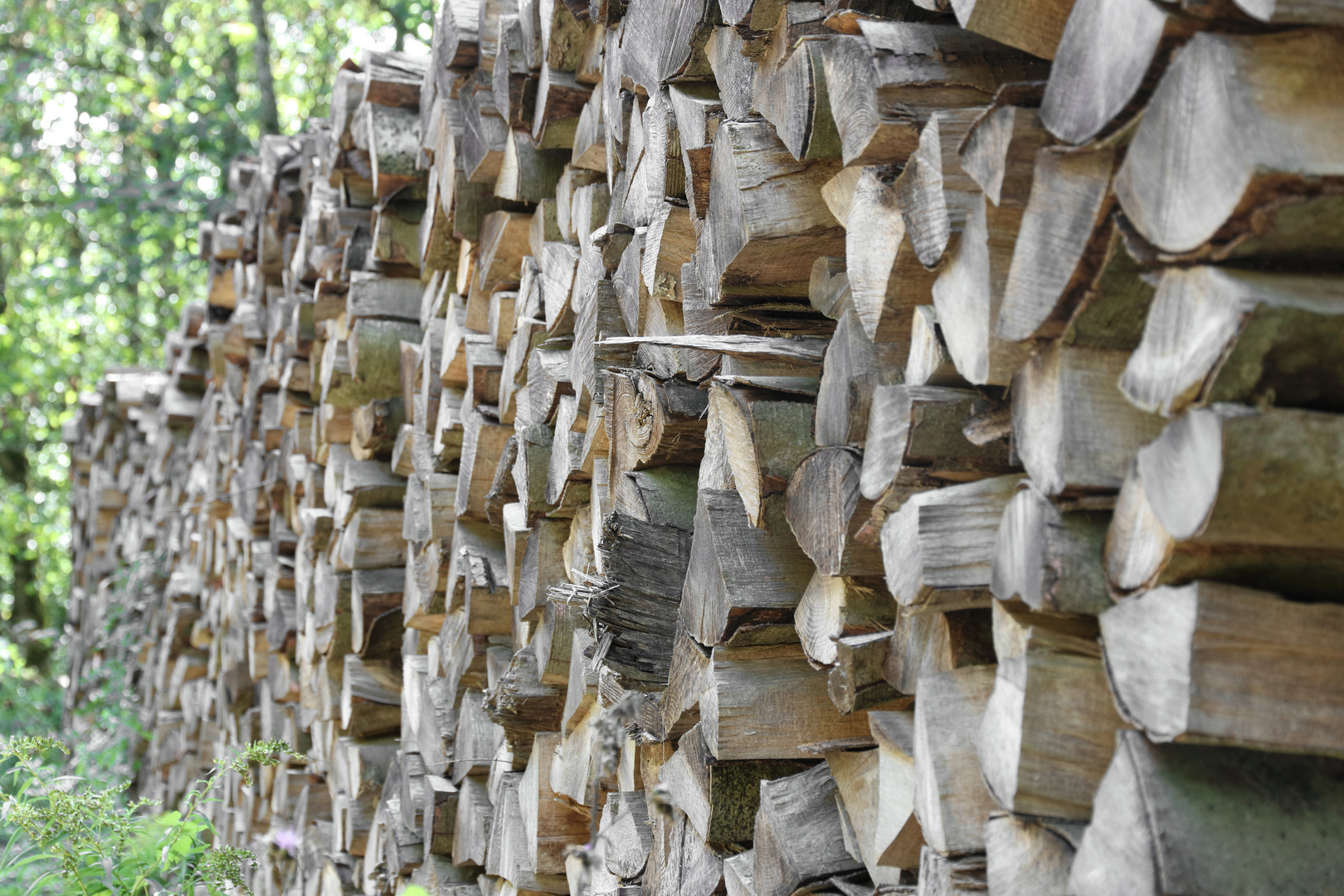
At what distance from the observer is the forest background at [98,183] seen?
584 cm

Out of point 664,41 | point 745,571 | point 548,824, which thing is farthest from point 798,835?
point 664,41

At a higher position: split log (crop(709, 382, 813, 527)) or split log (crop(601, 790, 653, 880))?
split log (crop(709, 382, 813, 527))

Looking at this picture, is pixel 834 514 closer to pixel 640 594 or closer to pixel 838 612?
pixel 838 612

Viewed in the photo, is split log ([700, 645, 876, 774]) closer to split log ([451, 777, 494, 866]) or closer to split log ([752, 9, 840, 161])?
split log ([752, 9, 840, 161])

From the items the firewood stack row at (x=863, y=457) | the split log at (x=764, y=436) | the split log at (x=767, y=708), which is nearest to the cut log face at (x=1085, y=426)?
the firewood stack row at (x=863, y=457)

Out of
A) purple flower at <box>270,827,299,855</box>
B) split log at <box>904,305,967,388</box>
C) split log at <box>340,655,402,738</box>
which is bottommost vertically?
purple flower at <box>270,827,299,855</box>

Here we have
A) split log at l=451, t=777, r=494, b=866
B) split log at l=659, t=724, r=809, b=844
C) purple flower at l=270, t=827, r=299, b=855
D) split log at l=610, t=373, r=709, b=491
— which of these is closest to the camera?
split log at l=659, t=724, r=809, b=844

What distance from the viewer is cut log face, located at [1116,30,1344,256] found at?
61 cm

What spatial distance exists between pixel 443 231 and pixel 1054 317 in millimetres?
1728

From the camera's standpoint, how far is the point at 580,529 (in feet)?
5.49

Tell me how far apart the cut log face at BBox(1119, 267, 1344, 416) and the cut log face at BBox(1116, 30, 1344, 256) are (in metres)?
0.03

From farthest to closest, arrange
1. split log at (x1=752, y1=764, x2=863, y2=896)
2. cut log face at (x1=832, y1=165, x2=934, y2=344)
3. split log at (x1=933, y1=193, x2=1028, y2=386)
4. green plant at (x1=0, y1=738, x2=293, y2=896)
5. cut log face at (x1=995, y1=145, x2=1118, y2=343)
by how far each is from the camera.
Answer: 1. green plant at (x1=0, y1=738, x2=293, y2=896)
2. split log at (x1=752, y1=764, x2=863, y2=896)
3. cut log face at (x1=832, y1=165, x2=934, y2=344)
4. split log at (x1=933, y1=193, x2=1028, y2=386)
5. cut log face at (x1=995, y1=145, x2=1118, y2=343)

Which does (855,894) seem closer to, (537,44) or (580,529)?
(580,529)

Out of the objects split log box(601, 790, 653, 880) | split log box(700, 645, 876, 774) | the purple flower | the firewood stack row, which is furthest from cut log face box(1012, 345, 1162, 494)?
the purple flower
